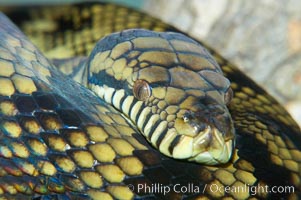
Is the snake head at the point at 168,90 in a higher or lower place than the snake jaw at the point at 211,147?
higher

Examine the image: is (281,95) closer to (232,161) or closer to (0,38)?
(232,161)

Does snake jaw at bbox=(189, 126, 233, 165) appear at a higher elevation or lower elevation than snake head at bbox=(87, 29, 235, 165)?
lower

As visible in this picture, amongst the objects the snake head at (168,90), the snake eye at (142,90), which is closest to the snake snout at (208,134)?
the snake head at (168,90)

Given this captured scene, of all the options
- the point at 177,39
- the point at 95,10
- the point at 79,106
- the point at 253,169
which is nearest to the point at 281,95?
the point at 95,10

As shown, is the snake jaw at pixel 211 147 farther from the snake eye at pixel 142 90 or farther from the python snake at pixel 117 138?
the snake eye at pixel 142 90

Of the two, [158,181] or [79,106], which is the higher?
[79,106]

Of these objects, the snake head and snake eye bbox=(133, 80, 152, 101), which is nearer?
the snake head

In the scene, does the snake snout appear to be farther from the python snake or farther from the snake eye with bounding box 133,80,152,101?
the snake eye with bounding box 133,80,152,101

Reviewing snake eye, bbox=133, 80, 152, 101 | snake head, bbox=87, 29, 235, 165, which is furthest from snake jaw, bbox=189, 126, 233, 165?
snake eye, bbox=133, 80, 152, 101
